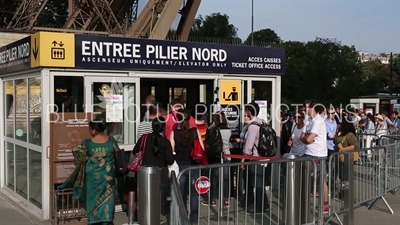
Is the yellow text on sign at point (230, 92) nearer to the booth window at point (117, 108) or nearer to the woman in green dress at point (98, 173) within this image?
the booth window at point (117, 108)

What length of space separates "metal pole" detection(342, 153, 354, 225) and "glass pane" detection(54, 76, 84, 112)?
401 cm

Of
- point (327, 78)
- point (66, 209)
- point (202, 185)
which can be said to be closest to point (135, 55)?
point (66, 209)

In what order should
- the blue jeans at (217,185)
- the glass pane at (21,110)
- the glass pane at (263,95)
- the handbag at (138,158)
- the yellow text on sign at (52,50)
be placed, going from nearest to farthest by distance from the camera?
the blue jeans at (217,185), the handbag at (138,158), the yellow text on sign at (52,50), the glass pane at (21,110), the glass pane at (263,95)

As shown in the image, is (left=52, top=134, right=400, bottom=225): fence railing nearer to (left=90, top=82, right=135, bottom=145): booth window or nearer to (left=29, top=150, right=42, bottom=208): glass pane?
(left=90, top=82, right=135, bottom=145): booth window

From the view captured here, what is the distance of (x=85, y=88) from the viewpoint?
25.7ft

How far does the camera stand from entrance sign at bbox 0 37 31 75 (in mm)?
7957

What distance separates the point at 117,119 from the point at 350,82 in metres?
40.5

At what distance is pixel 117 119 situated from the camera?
812cm

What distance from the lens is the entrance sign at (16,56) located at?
7.96 metres

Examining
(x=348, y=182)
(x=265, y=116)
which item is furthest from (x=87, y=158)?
(x=265, y=116)

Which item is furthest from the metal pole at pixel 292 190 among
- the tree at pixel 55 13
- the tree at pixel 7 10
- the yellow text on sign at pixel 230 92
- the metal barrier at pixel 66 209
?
the tree at pixel 55 13

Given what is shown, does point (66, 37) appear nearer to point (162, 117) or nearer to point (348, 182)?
point (162, 117)

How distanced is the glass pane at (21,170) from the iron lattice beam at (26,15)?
17.6m

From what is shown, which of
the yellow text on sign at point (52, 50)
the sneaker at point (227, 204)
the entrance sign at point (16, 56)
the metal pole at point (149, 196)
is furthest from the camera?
the entrance sign at point (16, 56)
